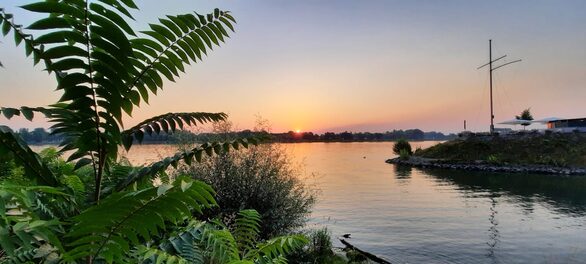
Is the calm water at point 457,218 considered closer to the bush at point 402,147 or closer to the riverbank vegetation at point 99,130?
the riverbank vegetation at point 99,130

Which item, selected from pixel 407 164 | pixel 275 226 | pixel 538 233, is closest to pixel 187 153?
pixel 275 226

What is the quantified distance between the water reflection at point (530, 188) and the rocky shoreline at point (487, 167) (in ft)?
9.85

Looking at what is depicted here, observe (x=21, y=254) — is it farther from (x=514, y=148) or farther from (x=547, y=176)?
(x=514, y=148)

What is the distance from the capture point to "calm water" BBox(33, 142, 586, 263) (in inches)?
551

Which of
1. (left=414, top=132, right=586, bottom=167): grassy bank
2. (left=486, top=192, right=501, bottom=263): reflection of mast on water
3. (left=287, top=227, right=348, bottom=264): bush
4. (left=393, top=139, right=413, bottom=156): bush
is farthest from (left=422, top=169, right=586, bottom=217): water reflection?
(left=393, top=139, right=413, bottom=156): bush

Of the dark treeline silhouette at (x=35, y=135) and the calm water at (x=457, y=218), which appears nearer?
the dark treeline silhouette at (x=35, y=135)

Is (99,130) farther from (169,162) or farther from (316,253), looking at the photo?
(316,253)

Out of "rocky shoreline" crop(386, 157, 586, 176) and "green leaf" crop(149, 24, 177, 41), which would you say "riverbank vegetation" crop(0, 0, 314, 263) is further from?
"rocky shoreline" crop(386, 157, 586, 176)

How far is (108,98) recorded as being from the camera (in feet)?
7.07

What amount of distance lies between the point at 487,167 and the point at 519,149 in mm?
10021

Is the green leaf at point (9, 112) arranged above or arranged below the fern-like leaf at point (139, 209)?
above

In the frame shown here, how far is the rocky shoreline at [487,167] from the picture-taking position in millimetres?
44094

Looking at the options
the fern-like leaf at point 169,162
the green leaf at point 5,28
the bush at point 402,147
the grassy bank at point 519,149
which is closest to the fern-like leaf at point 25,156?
the fern-like leaf at point 169,162

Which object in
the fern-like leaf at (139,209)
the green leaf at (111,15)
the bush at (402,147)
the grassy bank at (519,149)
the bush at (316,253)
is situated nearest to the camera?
the fern-like leaf at (139,209)
